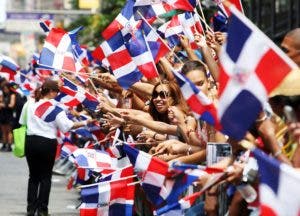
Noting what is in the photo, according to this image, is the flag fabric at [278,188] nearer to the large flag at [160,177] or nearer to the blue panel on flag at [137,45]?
the large flag at [160,177]

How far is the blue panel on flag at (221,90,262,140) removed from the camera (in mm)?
5879

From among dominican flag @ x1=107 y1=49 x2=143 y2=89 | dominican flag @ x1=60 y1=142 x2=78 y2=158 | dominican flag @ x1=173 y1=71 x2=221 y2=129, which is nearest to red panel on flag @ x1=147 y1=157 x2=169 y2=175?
dominican flag @ x1=173 y1=71 x2=221 y2=129

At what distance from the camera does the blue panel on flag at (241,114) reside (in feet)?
19.3

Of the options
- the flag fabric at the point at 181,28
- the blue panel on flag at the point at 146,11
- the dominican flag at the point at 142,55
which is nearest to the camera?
the dominican flag at the point at 142,55

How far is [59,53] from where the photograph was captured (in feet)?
46.6

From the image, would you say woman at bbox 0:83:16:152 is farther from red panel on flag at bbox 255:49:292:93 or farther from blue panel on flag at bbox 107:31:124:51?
red panel on flag at bbox 255:49:292:93

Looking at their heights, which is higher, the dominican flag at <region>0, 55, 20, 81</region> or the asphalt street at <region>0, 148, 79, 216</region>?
the dominican flag at <region>0, 55, 20, 81</region>

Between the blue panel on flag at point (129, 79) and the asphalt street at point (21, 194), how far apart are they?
151 inches

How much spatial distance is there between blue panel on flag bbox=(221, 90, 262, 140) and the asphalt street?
9.65 m

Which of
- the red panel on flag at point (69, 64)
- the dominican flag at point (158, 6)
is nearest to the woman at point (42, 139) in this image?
the red panel on flag at point (69, 64)

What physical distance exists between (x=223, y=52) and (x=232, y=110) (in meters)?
0.33

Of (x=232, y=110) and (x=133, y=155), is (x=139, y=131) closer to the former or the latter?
(x=133, y=155)

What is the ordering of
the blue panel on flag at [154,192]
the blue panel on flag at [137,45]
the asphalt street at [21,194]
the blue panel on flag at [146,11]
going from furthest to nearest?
the asphalt street at [21,194]
the blue panel on flag at [146,11]
the blue panel on flag at [137,45]
the blue panel on flag at [154,192]

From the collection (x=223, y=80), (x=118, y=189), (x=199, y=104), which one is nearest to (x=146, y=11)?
(x=118, y=189)
